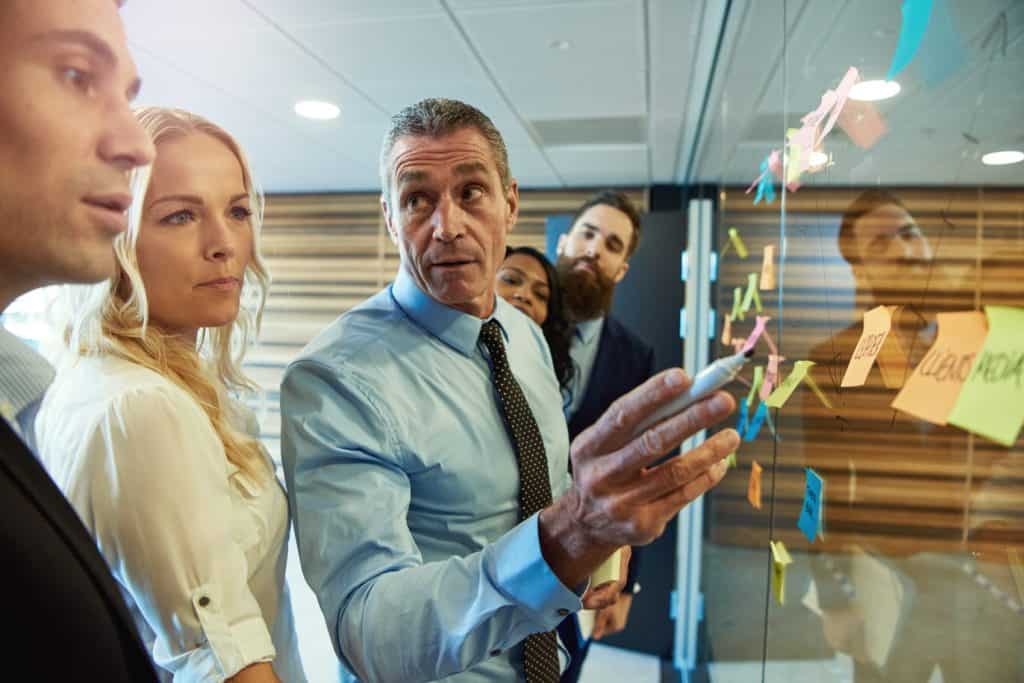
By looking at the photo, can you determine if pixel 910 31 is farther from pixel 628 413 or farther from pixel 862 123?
pixel 628 413

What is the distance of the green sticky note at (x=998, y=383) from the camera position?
17.6 inches

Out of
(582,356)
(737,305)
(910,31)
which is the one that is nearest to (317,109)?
(582,356)

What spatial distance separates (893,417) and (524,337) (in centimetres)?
86

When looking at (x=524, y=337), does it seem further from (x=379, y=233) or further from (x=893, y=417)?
(x=379, y=233)

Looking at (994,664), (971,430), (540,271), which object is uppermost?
(540,271)

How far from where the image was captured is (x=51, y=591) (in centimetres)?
44

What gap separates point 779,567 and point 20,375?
1261 millimetres

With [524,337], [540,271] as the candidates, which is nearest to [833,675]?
[524,337]

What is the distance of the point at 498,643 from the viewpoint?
750 mm

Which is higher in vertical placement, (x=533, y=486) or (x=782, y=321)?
(x=782, y=321)

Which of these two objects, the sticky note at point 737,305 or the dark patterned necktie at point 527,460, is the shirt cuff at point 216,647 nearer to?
the dark patterned necktie at point 527,460

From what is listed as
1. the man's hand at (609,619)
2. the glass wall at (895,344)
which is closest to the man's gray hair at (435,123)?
the glass wall at (895,344)

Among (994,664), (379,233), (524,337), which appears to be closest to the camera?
(994,664)

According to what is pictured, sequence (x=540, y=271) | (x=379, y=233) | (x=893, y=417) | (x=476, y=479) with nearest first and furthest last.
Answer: (x=893, y=417) → (x=476, y=479) → (x=540, y=271) → (x=379, y=233)
